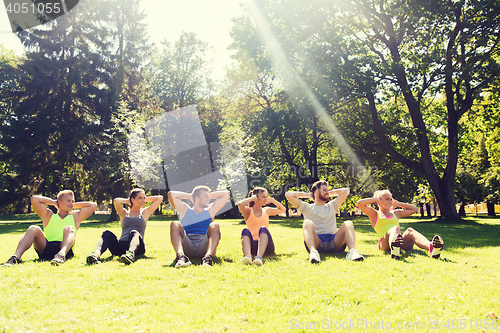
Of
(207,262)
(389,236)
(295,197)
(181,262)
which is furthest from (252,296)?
(389,236)

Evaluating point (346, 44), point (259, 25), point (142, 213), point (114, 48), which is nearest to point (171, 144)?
point (114, 48)

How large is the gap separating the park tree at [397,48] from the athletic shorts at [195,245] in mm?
13654

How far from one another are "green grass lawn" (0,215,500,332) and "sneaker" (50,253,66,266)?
14cm

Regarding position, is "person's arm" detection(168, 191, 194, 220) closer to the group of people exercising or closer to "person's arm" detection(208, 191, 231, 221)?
the group of people exercising

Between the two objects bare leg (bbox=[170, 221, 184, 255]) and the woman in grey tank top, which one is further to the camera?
the woman in grey tank top

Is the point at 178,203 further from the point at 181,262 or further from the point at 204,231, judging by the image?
the point at 181,262

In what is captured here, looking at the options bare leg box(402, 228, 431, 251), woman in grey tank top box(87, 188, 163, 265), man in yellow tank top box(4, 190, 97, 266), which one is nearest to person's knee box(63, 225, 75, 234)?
man in yellow tank top box(4, 190, 97, 266)

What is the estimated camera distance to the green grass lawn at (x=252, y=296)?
3.11 metres

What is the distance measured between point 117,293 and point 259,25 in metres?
20.4

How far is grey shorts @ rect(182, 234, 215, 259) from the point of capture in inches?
245

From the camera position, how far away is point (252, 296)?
3.96 meters

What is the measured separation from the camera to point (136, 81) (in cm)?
3269

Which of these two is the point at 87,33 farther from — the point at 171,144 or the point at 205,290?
the point at 205,290

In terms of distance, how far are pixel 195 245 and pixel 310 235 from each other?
2291 mm
